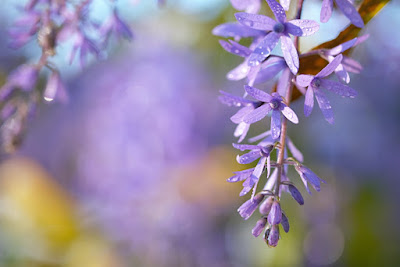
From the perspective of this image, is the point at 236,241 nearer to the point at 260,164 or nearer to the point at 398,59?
the point at 398,59

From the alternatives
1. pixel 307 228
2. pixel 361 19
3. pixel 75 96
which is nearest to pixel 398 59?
pixel 307 228

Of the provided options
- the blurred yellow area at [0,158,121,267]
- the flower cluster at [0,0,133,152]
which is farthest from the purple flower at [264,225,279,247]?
the blurred yellow area at [0,158,121,267]

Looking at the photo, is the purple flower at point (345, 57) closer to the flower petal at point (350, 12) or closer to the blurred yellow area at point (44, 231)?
the flower petal at point (350, 12)

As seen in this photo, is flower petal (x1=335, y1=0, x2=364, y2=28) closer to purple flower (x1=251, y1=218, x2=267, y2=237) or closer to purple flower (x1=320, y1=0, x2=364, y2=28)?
purple flower (x1=320, y1=0, x2=364, y2=28)

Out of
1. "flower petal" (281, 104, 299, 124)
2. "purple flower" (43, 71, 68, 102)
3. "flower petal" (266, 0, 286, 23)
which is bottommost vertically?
"purple flower" (43, 71, 68, 102)

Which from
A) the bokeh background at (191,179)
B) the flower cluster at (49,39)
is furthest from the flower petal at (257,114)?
the bokeh background at (191,179)
